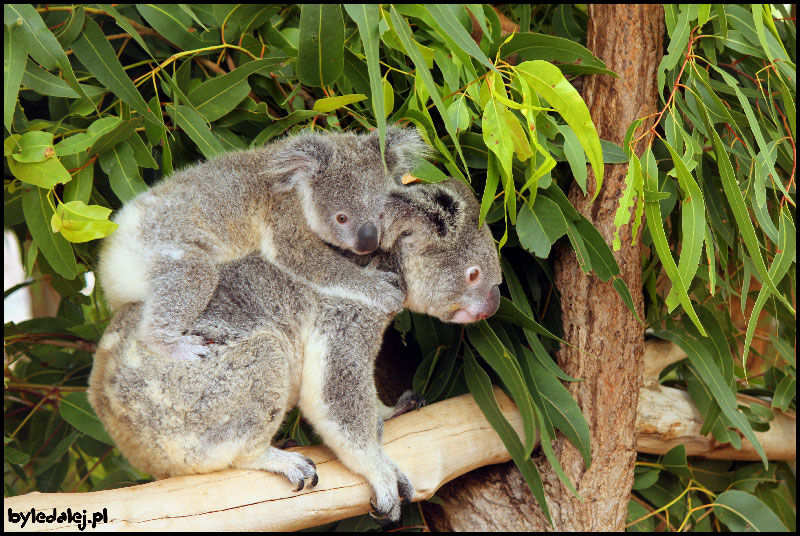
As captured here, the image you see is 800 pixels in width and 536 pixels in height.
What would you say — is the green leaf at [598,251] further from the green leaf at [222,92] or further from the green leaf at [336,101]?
the green leaf at [222,92]

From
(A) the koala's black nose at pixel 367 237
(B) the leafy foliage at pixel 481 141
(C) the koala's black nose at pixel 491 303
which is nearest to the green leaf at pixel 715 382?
(B) the leafy foliage at pixel 481 141

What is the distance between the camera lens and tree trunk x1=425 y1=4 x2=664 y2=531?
2.58 meters

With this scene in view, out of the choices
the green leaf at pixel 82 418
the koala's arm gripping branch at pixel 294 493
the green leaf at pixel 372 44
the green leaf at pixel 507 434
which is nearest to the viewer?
the green leaf at pixel 372 44

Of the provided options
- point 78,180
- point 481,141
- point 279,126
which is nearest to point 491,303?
point 481,141

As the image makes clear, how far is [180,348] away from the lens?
213 centimetres

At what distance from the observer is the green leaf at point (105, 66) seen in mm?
2225

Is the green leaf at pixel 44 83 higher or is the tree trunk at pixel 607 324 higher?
the green leaf at pixel 44 83

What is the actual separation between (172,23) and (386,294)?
1.28 metres

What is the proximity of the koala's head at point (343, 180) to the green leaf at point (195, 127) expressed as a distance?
10.2 inches

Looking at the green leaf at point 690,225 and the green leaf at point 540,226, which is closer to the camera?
the green leaf at point 690,225

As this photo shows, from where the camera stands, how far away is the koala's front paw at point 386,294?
7.77 ft

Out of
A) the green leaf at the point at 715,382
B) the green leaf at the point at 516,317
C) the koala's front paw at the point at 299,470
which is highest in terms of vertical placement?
the green leaf at the point at 516,317

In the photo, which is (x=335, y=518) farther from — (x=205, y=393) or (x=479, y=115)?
(x=479, y=115)

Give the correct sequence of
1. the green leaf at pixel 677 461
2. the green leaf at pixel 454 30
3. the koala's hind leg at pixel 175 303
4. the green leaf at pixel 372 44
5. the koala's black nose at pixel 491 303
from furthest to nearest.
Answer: the green leaf at pixel 677 461
the koala's black nose at pixel 491 303
the koala's hind leg at pixel 175 303
the green leaf at pixel 454 30
the green leaf at pixel 372 44
